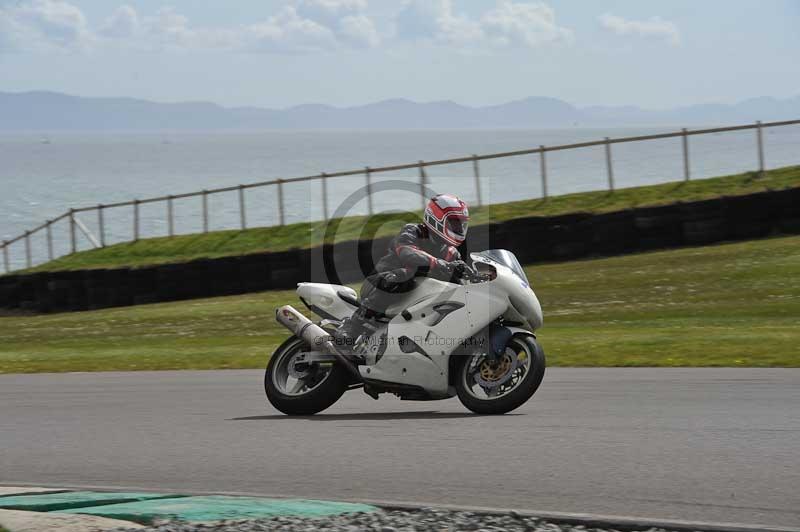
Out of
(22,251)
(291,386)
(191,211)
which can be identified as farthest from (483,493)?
(191,211)

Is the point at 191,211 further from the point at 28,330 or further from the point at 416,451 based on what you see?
the point at 416,451

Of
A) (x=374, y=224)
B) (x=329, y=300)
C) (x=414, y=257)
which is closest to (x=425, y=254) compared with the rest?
(x=414, y=257)

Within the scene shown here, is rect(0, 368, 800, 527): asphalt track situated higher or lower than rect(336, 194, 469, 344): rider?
lower

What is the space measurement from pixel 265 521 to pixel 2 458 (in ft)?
Answer: 10.2

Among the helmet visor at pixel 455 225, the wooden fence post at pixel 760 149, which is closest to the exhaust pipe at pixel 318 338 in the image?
the helmet visor at pixel 455 225

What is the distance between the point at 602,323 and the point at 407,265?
9.98 metres

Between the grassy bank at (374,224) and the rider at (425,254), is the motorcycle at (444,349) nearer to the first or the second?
the rider at (425,254)

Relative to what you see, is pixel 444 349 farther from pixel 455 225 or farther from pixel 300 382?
pixel 300 382

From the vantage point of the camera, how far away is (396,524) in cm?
578

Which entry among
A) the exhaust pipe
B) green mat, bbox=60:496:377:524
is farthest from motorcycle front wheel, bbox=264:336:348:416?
green mat, bbox=60:496:377:524

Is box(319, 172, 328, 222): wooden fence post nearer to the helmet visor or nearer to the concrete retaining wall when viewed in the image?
the concrete retaining wall

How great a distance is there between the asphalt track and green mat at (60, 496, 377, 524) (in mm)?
271

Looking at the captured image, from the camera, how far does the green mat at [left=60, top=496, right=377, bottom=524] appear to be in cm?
609

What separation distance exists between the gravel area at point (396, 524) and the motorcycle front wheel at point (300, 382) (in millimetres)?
3567
